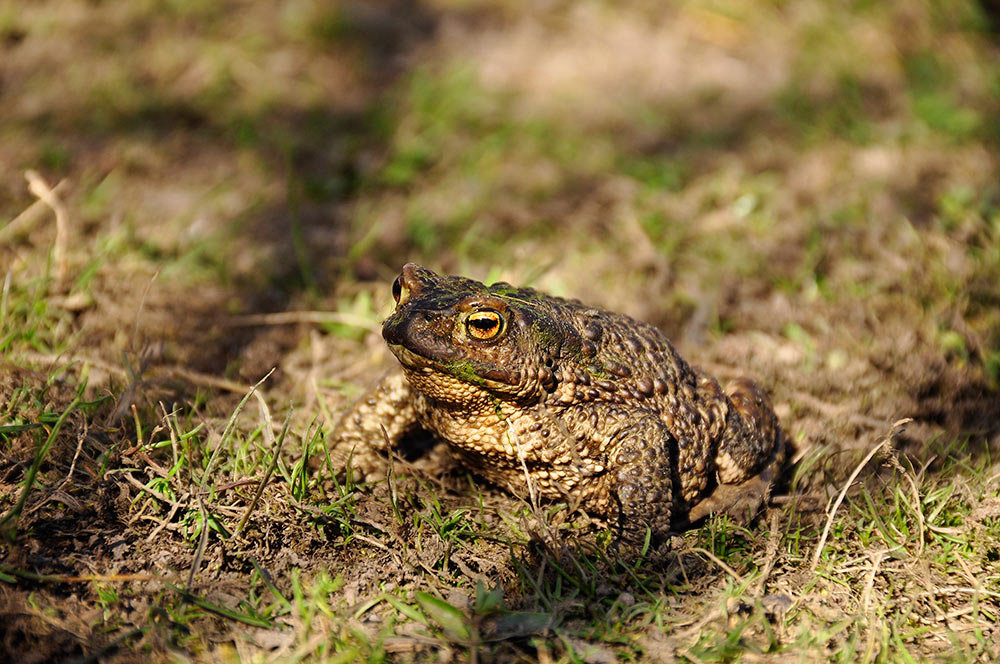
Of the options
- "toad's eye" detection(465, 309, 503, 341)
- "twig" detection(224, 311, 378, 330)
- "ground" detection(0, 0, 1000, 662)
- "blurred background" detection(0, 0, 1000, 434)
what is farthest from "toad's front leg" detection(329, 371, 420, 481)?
"twig" detection(224, 311, 378, 330)

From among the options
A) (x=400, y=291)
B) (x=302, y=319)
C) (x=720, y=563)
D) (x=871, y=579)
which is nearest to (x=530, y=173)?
(x=302, y=319)

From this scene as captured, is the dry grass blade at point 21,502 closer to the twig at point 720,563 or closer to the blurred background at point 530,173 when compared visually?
the blurred background at point 530,173

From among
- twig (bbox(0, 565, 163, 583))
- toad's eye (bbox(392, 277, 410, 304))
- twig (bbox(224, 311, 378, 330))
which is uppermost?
toad's eye (bbox(392, 277, 410, 304))

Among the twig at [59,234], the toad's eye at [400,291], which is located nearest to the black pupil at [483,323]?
the toad's eye at [400,291]

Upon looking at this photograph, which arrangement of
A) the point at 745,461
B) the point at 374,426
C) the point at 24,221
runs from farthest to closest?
the point at 24,221, the point at 374,426, the point at 745,461

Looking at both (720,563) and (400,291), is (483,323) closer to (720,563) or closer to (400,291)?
(400,291)

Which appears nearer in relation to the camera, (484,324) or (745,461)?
(484,324)

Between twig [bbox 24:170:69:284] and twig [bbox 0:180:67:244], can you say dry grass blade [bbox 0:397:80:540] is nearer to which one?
twig [bbox 24:170:69:284]
